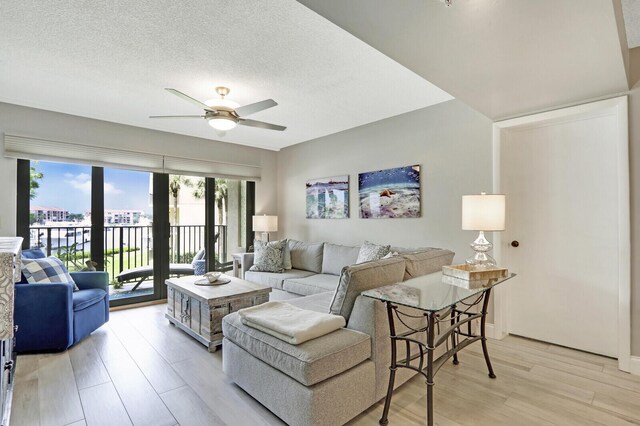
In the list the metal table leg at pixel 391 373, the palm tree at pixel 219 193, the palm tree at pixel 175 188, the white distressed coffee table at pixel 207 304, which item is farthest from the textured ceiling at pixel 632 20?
the palm tree at pixel 175 188

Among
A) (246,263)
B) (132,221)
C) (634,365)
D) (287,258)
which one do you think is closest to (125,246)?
(132,221)

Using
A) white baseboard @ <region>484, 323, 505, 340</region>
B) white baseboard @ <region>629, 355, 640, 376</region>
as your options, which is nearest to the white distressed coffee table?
white baseboard @ <region>484, 323, 505, 340</region>

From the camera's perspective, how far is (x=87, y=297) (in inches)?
122

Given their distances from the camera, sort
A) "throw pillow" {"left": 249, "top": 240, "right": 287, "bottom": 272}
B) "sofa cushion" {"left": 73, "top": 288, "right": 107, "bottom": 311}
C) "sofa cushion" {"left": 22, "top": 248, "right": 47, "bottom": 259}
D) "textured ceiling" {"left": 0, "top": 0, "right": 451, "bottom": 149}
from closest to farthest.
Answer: "textured ceiling" {"left": 0, "top": 0, "right": 451, "bottom": 149} → "sofa cushion" {"left": 73, "top": 288, "right": 107, "bottom": 311} → "sofa cushion" {"left": 22, "top": 248, "right": 47, "bottom": 259} → "throw pillow" {"left": 249, "top": 240, "right": 287, "bottom": 272}

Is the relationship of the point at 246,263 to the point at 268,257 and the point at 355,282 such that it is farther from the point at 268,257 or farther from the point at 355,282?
the point at 355,282

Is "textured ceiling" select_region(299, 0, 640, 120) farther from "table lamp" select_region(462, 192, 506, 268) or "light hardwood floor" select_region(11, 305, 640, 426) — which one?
"light hardwood floor" select_region(11, 305, 640, 426)

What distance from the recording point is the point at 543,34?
64.3 inches

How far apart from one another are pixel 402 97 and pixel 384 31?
1.89 metres

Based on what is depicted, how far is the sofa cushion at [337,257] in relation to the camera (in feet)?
13.1

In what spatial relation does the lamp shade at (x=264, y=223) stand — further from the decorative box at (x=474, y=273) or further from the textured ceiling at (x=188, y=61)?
the decorative box at (x=474, y=273)

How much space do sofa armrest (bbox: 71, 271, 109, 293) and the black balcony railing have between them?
2.38 ft

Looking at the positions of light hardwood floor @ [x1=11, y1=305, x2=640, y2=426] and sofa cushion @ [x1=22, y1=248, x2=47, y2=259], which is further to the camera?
sofa cushion @ [x1=22, y1=248, x2=47, y2=259]

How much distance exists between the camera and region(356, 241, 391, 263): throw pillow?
3.37 meters

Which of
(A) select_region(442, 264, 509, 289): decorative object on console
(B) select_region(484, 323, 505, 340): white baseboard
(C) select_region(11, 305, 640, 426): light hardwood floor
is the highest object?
(A) select_region(442, 264, 509, 289): decorative object on console
